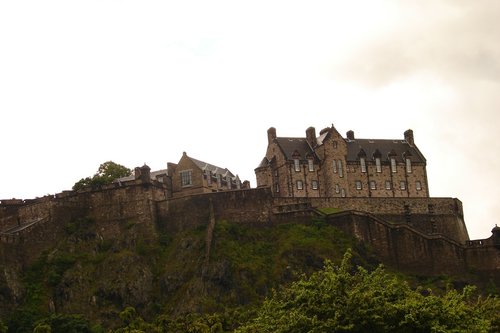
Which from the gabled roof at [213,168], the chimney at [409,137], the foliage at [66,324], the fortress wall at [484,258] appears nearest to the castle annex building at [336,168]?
the chimney at [409,137]

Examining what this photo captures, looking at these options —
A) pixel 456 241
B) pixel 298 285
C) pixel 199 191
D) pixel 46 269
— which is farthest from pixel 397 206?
pixel 298 285

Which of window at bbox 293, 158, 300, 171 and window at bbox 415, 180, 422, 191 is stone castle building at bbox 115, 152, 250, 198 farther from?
window at bbox 415, 180, 422, 191

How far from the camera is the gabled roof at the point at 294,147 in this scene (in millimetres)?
91938

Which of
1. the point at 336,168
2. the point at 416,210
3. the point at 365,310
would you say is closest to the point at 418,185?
the point at 416,210

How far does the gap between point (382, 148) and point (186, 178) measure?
21.6 m

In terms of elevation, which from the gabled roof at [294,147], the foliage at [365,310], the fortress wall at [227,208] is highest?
the gabled roof at [294,147]

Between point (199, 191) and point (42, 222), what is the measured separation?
16.0 meters

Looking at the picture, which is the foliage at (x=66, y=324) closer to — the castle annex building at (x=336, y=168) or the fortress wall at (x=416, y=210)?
the fortress wall at (x=416, y=210)

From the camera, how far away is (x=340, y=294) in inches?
1592

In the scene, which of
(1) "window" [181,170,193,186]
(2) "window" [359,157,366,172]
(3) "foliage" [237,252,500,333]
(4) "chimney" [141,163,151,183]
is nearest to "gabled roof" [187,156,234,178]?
(1) "window" [181,170,193,186]

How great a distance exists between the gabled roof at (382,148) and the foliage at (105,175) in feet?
80.6

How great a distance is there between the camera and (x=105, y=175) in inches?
3777

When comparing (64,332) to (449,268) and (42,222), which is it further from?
(449,268)

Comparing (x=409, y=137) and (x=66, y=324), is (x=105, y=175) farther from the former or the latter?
(x=409, y=137)
